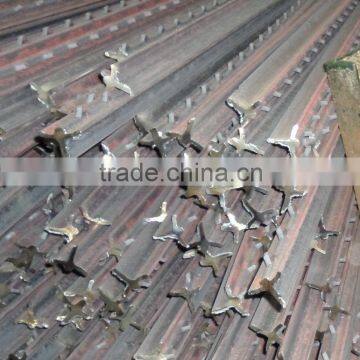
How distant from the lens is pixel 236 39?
5.91 feet

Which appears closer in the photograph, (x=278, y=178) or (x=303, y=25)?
(x=278, y=178)

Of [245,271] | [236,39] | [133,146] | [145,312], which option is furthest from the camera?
[236,39]

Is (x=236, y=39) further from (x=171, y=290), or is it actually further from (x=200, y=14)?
(x=171, y=290)

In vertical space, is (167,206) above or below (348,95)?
below

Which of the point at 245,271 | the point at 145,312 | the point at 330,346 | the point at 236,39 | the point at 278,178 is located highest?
the point at 236,39

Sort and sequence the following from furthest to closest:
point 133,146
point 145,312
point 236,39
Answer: point 236,39, point 145,312, point 133,146

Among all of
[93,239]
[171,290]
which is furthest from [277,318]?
[93,239]

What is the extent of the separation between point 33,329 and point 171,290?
57 cm

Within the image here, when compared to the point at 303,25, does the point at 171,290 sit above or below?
below

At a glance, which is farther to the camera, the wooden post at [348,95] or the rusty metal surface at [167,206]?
the wooden post at [348,95]

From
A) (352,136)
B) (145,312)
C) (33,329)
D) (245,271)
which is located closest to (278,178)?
(245,271)

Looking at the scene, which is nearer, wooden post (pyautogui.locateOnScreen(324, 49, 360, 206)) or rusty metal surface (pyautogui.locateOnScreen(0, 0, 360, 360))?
rusty metal surface (pyautogui.locateOnScreen(0, 0, 360, 360))

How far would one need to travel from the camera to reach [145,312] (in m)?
1.68

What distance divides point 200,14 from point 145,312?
4.11 feet
